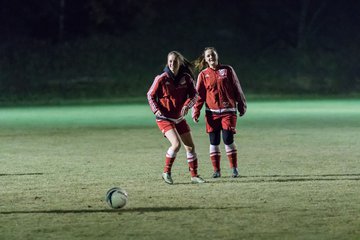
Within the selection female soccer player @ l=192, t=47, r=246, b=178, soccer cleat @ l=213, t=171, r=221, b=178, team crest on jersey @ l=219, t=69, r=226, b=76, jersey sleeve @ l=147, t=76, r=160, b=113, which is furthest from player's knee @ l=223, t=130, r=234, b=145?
jersey sleeve @ l=147, t=76, r=160, b=113

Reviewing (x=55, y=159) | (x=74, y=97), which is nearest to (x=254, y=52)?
(x=74, y=97)

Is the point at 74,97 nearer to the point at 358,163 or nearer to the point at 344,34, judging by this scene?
the point at 344,34

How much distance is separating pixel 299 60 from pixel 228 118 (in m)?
42.3

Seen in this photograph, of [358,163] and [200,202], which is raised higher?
[358,163]

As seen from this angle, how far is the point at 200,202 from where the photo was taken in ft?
33.5

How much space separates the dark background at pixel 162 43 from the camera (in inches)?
1928

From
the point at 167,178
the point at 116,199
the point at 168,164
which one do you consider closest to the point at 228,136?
the point at 168,164

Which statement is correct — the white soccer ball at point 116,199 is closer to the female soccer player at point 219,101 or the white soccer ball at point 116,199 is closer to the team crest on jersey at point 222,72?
the female soccer player at point 219,101

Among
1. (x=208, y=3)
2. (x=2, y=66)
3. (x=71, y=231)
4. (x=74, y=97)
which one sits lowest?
(x=71, y=231)

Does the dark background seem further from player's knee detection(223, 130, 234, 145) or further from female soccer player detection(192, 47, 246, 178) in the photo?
player's knee detection(223, 130, 234, 145)

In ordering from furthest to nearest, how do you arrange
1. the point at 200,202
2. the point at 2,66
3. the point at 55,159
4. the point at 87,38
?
the point at 87,38 < the point at 2,66 < the point at 55,159 < the point at 200,202

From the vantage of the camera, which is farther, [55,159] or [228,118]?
[55,159]

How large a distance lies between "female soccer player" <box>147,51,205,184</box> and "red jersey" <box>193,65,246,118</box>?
740mm

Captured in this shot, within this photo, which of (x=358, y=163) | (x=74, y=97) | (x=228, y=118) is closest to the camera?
(x=228, y=118)
